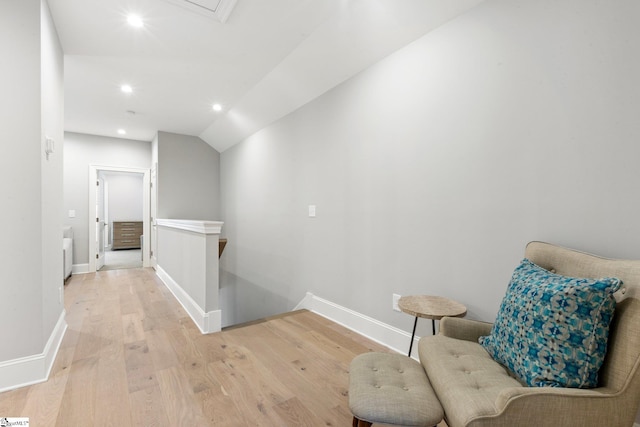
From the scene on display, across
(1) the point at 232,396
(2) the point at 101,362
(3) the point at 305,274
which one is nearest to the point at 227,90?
(3) the point at 305,274

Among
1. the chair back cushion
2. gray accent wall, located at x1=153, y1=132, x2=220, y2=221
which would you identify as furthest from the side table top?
gray accent wall, located at x1=153, y1=132, x2=220, y2=221

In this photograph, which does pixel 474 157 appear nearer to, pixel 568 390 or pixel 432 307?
pixel 432 307

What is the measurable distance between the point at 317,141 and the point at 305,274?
4.85 ft

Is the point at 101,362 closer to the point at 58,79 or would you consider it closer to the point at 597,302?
the point at 58,79

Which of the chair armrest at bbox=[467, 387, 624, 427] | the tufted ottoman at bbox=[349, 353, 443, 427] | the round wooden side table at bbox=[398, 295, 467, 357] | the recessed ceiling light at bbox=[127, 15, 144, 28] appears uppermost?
the recessed ceiling light at bbox=[127, 15, 144, 28]

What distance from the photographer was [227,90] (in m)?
3.51

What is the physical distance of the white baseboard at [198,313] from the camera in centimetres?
260

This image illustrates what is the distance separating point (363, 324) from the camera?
2.53m

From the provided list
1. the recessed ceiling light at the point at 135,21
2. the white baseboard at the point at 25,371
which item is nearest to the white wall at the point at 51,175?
the white baseboard at the point at 25,371

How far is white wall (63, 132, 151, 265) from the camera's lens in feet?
17.0

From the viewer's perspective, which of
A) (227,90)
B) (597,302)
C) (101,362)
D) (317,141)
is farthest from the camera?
(227,90)

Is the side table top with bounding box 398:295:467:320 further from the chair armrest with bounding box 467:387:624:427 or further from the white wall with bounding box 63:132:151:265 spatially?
the white wall with bounding box 63:132:151:265

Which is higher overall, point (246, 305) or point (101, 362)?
point (101, 362)

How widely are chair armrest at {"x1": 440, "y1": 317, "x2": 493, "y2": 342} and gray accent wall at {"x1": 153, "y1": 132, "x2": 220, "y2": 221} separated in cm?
505
